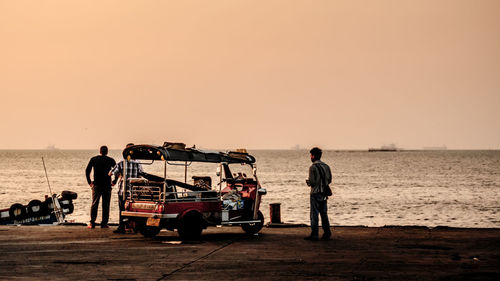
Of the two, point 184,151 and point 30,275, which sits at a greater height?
point 184,151

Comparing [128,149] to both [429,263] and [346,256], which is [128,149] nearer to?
[346,256]

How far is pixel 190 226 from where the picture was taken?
53.0 ft

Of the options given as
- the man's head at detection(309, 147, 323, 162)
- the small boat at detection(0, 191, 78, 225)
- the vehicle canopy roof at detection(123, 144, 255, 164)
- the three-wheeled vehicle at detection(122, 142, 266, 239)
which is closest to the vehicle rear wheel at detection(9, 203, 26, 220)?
the small boat at detection(0, 191, 78, 225)

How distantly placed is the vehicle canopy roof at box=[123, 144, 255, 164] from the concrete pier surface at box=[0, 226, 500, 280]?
1803 millimetres

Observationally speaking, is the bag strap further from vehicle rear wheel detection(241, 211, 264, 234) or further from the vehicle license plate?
the vehicle license plate

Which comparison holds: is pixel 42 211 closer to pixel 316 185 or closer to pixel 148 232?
pixel 148 232

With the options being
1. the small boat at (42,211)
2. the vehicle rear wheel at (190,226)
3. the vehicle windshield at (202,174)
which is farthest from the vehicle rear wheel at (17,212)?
the vehicle rear wheel at (190,226)

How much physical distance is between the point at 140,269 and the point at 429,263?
489cm

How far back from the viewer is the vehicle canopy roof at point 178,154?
15.8 metres

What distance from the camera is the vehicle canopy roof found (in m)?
15.8

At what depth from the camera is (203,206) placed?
16.4m

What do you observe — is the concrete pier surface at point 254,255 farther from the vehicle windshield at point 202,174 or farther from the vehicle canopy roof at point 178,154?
the vehicle canopy roof at point 178,154

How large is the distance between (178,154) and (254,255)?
3514mm

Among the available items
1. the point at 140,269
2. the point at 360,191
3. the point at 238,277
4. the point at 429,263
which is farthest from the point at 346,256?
the point at 360,191
